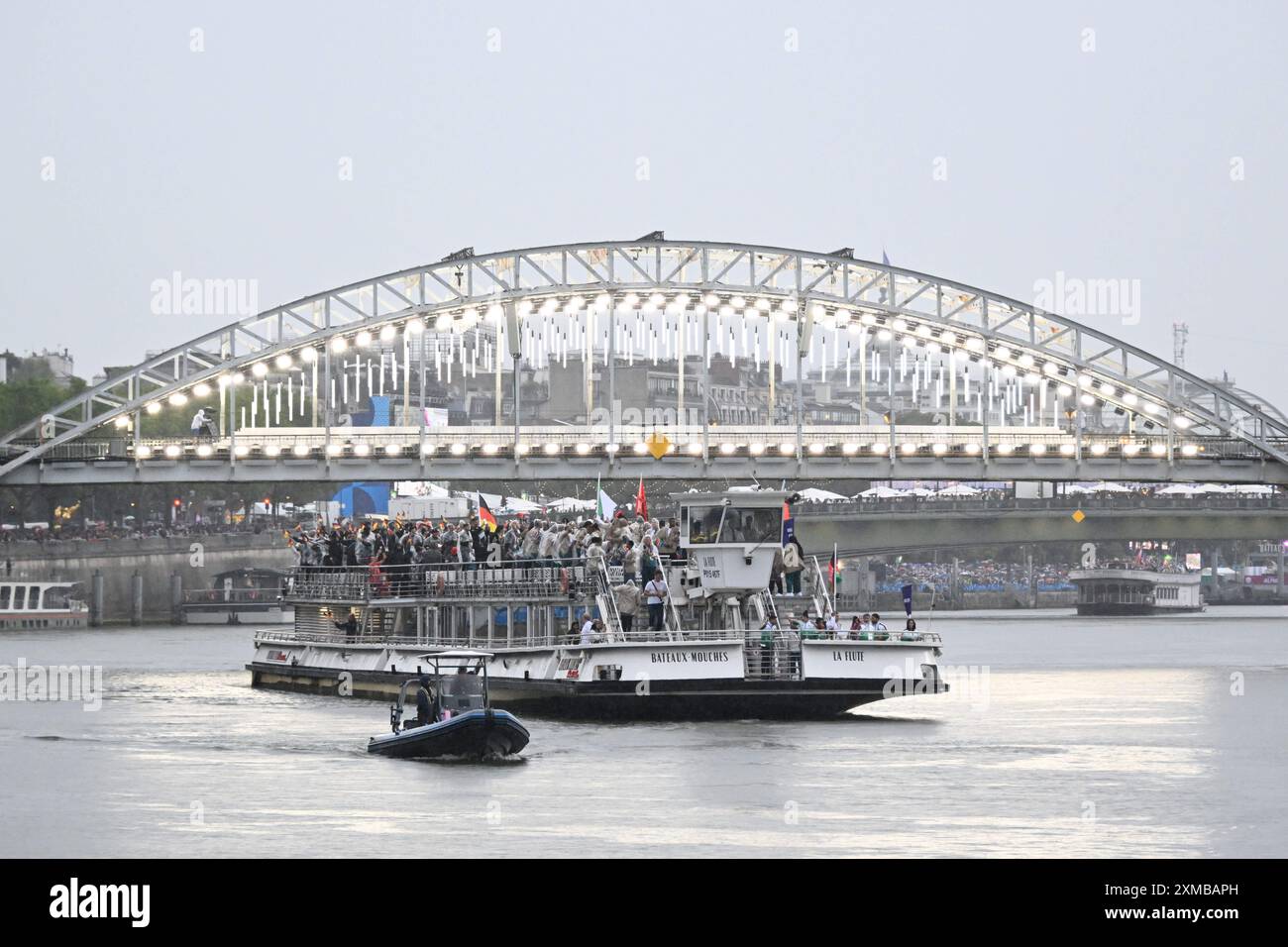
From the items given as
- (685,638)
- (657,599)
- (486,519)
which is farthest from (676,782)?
(486,519)

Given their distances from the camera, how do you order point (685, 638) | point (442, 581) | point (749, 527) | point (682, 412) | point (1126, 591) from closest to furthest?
point (685, 638) → point (749, 527) → point (442, 581) → point (682, 412) → point (1126, 591)

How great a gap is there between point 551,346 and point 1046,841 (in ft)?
262

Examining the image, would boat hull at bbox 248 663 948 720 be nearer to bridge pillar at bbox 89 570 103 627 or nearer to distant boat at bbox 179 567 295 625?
distant boat at bbox 179 567 295 625

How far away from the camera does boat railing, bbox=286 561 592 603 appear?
2132 inches

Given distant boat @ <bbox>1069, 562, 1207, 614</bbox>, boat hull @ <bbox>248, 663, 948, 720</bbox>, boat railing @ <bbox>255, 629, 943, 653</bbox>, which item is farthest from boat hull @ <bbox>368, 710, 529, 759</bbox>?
distant boat @ <bbox>1069, 562, 1207, 614</bbox>

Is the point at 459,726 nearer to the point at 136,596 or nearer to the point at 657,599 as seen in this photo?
the point at 657,599

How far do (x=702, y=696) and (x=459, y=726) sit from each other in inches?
340

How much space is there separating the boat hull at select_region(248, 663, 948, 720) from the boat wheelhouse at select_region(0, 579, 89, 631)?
63.8m

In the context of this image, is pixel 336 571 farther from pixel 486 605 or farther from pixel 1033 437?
pixel 1033 437

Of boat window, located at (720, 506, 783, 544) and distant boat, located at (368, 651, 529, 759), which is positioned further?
boat window, located at (720, 506, 783, 544)

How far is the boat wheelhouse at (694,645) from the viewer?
50.8m

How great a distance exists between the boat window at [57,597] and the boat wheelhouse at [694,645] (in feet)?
210

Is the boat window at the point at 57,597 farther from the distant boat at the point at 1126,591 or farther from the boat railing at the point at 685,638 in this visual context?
the distant boat at the point at 1126,591

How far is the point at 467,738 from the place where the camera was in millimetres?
44031
